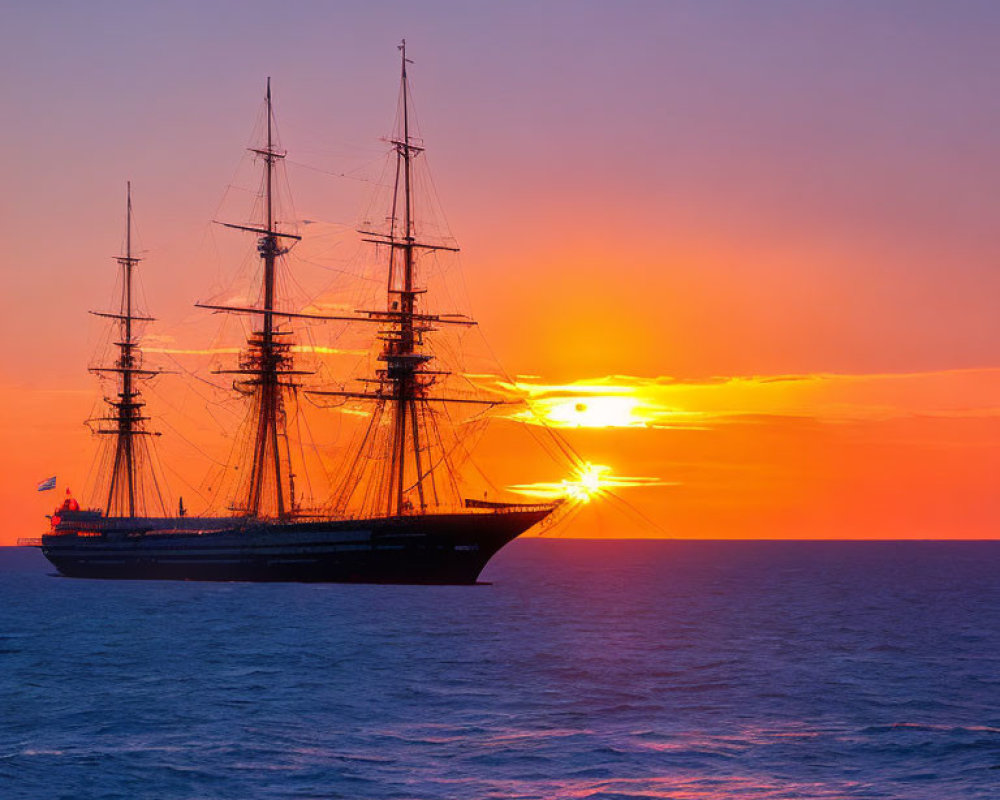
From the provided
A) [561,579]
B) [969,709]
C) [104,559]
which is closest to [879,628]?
[969,709]

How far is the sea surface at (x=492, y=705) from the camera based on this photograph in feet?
132

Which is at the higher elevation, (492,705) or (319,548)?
(319,548)

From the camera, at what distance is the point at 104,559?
14162cm

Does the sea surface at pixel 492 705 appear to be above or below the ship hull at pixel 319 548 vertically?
below

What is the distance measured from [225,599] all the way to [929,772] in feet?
301

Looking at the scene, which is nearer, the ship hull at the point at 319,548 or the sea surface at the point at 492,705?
the sea surface at the point at 492,705

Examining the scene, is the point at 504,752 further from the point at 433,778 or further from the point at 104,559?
the point at 104,559

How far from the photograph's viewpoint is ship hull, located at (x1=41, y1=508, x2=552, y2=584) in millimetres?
111250

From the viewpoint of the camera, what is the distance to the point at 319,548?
117 metres

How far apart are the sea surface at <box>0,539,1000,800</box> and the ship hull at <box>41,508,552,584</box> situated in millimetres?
6972

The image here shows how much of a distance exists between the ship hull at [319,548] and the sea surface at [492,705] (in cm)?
697

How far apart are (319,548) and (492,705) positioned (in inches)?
2534

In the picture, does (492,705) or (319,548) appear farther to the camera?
(319,548)

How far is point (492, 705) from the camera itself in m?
54.2
